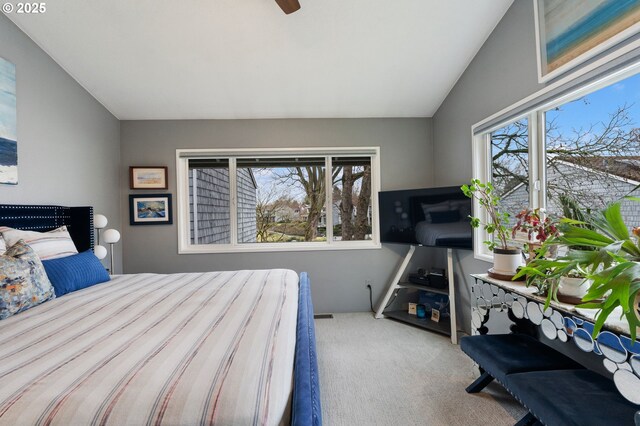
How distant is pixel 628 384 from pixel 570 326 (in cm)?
27

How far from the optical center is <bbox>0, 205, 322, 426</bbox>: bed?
0.73m

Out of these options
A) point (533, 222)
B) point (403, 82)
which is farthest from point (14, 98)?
point (533, 222)

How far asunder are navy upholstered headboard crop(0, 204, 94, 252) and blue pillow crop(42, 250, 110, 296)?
52 cm

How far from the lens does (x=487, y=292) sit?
1895 mm

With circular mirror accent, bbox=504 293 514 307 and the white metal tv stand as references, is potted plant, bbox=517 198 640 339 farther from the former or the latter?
the white metal tv stand

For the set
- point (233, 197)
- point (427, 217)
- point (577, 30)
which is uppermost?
point (577, 30)

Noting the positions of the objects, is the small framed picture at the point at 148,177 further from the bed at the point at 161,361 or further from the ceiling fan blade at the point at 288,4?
the ceiling fan blade at the point at 288,4

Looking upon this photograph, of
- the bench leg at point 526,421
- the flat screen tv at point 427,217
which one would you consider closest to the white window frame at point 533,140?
the flat screen tv at point 427,217

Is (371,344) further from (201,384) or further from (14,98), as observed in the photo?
(14,98)

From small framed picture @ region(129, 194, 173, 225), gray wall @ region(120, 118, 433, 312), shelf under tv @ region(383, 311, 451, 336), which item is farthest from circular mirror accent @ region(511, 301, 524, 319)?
small framed picture @ region(129, 194, 173, 225)

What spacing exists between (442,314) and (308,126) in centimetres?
268

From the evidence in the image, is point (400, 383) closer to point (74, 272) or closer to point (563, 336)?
point (563, 336)

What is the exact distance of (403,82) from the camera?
112 inches

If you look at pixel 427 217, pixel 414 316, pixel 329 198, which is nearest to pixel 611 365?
pixel 427 217
